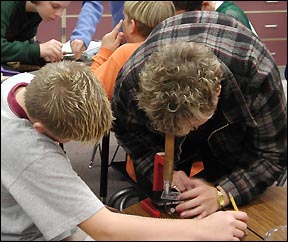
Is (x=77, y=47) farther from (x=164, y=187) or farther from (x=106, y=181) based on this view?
(x=106, y=181)

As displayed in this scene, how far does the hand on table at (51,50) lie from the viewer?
2.31ft

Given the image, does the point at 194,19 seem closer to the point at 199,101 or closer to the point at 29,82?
the point at 199,101

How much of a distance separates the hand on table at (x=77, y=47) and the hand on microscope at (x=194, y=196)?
29cm

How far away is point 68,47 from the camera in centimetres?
73

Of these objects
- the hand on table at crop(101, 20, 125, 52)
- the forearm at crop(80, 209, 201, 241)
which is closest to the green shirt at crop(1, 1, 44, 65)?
the hand on table at crop(101, 20, 125, 52)

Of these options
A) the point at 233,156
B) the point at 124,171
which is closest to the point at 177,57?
the point at 233,156

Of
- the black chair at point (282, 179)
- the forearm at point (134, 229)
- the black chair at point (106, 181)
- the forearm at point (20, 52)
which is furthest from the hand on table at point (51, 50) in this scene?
the black chair at point (106, 181)

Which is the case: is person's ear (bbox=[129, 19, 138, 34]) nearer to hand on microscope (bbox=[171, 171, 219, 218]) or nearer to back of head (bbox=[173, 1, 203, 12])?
back of head (bbox=[173, 1, 203, 12])

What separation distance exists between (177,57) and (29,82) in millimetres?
233

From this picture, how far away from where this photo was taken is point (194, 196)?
91 centimetres

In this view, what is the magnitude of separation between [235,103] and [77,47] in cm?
33

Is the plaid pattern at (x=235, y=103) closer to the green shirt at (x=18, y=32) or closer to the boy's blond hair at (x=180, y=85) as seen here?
the boy's blond hair at (x=180, y=85)

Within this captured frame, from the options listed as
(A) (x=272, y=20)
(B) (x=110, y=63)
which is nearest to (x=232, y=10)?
(A) (x=272, y=20)

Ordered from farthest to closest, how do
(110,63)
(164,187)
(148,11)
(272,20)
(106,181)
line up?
1. (106,181)
2. (110,63)
3. (164,187)
4. (148,11)
5. (272,20)
